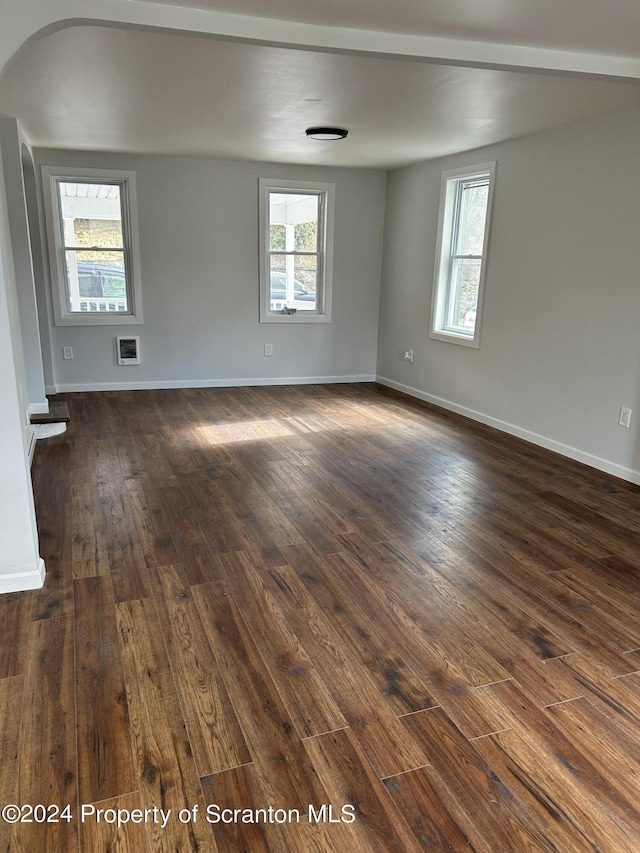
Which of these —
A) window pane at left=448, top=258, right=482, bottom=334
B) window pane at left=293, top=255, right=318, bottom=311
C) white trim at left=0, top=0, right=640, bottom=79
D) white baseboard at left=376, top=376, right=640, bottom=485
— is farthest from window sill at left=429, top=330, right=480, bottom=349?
white trim at left=0, top=0, right=640, bottom=79

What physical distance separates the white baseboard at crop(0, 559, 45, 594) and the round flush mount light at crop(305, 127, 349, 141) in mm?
3723

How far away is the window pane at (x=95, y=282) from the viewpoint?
631 cm

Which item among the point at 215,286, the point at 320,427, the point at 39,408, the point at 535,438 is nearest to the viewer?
the point at 535,438

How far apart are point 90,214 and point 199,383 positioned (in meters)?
2.06

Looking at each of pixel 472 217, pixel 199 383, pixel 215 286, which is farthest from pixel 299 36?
pixel 199 383

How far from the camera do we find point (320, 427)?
539cm

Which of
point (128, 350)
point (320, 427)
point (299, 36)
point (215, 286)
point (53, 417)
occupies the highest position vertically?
point (299, 36)

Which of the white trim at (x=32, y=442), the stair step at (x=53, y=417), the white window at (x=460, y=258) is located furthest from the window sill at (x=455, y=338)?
the white trim at (x=32, y=442)

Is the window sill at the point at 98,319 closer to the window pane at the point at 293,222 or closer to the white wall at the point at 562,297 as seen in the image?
the window pane at the point at 293,222

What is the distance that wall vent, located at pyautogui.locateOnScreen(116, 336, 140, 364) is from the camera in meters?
6.50

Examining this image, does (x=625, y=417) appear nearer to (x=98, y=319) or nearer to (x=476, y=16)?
(x=476, y=16)

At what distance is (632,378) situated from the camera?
4047 millimetres

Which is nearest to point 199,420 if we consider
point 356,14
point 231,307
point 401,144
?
point 231,307

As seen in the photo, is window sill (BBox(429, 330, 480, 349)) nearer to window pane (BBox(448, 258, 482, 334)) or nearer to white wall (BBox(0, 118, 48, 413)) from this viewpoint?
window pane (BBox(448, 258, 482, 334))
